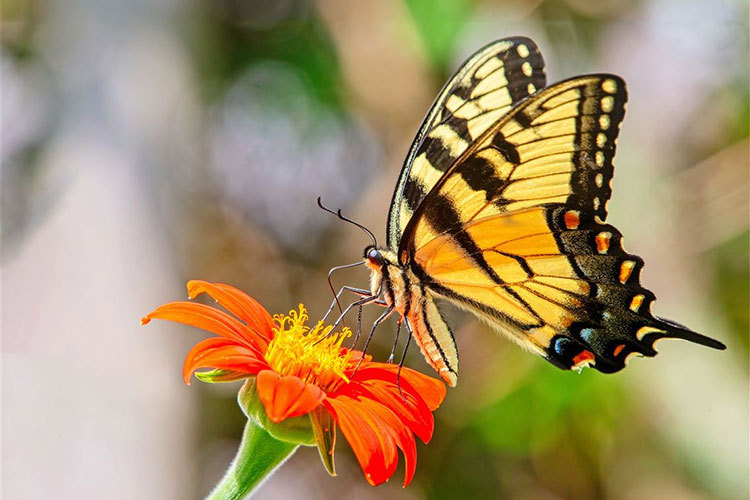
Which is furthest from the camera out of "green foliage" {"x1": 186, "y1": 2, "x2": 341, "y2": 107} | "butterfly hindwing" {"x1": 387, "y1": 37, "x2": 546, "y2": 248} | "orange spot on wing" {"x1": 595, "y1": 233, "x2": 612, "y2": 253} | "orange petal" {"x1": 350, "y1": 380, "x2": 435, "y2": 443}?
"green foliage" {"x1": 186, "y1": 2, "x2": 341, "y2": 107}

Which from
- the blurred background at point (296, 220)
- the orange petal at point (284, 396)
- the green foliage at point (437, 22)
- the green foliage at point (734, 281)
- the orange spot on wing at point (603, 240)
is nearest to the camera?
the orange petal at point (284, 396)

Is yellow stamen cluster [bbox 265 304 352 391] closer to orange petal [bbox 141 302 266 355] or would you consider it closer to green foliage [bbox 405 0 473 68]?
orange petal [bbox 141 302 266 355]

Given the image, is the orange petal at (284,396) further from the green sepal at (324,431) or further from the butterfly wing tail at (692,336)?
the butterfly wing tail at (692,336)

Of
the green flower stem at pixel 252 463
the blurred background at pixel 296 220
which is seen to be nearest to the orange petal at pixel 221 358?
the green flower stem at pixel 252 463

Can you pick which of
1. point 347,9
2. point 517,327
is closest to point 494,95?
point 517,327

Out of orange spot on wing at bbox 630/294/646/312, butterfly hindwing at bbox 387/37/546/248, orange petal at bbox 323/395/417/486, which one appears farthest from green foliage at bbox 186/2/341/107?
orange petal at bbox 323/395/417/486

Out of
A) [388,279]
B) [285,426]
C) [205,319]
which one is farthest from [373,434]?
[388,279]
